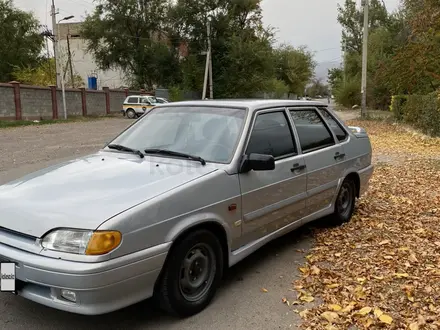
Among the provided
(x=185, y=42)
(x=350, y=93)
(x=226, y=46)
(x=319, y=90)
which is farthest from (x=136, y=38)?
(x=319, y=90)

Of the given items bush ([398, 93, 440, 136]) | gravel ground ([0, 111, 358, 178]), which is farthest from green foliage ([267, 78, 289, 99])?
gravel ground ([0, 111, 358, 178])

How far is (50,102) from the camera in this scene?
1201 inches

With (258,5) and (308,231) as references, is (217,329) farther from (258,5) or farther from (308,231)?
(258,5)

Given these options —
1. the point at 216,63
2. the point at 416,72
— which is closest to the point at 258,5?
the point at 216,63

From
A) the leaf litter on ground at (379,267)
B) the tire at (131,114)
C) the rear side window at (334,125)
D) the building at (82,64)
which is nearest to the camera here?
the leaf litter on ground at (379,267)

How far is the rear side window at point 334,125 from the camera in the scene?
17.5 ft

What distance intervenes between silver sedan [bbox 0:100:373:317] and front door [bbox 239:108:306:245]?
0.04ft

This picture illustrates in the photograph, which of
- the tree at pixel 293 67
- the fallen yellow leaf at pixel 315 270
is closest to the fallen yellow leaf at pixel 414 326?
the fallen yellow leaf at pixel 315 270

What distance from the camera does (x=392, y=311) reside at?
336 centimetres

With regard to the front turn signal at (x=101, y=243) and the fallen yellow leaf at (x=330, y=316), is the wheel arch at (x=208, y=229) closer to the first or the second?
the front turn signal at (x=101, y=243)

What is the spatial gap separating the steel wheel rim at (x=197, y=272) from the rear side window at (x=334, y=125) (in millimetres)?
2634

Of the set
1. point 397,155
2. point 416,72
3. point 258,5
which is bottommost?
point 397,155

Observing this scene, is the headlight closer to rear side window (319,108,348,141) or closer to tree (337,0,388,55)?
rear side window (319,108,348,141)

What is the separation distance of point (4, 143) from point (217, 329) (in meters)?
15.3
